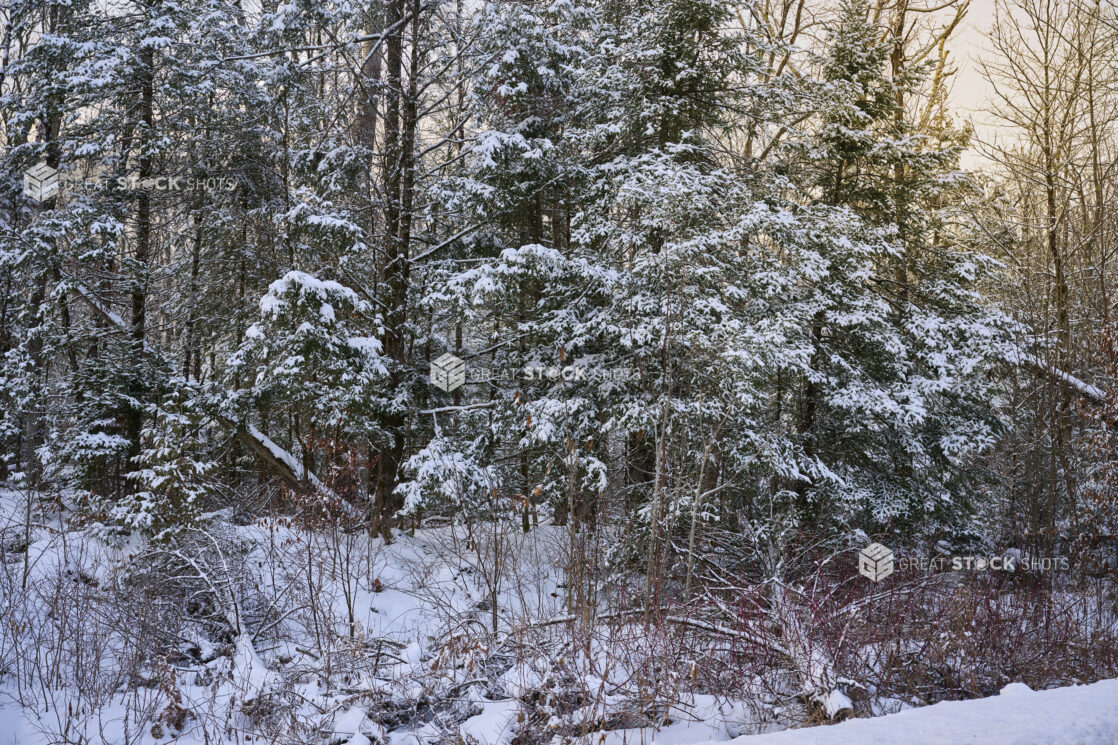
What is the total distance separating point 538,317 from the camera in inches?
419

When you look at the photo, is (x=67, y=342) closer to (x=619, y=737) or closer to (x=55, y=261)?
(x=55, y=261)

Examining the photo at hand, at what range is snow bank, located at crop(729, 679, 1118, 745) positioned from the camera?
2.31m

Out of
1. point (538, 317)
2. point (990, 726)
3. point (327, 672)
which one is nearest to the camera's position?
point (990, 726)

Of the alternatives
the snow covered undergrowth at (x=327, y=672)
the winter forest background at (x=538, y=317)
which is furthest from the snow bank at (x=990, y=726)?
the winter forest background at (x=538, y=317)

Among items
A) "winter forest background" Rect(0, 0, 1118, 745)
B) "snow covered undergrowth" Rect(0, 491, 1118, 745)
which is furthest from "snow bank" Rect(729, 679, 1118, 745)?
"winter forest background" Rect(0, 0, 1118, 745)

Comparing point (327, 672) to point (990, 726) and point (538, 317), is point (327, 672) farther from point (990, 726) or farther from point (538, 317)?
point (538, 317)

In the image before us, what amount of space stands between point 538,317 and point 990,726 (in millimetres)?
8779

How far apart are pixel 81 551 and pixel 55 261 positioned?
18.0 ft

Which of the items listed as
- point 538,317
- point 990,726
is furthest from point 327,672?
point 538,317

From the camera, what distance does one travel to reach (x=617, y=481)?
1050 cm

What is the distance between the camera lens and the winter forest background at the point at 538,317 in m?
7.64

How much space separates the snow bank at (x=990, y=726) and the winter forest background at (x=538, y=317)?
3.51m

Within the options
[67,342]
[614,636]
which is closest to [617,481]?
[614,636]

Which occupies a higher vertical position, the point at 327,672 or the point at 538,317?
the point at 538,317
